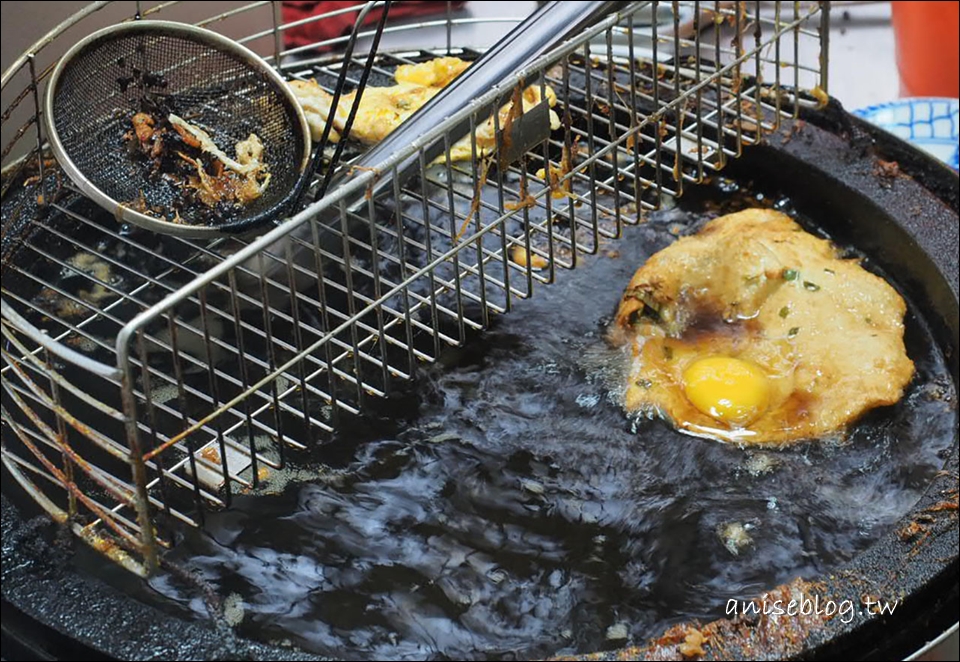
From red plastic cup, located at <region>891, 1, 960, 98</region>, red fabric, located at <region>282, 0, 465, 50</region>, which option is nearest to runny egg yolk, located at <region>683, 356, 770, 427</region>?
red plastic cup, located at <region>891, 1, 960, 98</region>

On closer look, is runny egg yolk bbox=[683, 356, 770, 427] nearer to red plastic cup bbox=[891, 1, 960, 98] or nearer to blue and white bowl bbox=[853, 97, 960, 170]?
blue and white bowl bbox=[853, 97, 960, 170]

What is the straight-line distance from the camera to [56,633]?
2.03 m

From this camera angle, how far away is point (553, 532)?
228cm

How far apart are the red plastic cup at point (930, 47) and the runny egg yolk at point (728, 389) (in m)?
2.47

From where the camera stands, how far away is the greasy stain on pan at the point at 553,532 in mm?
2088

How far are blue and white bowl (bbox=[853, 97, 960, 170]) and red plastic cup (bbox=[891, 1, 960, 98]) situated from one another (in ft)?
2.61

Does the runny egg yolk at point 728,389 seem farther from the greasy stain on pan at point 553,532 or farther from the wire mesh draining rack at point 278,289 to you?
the wire mesh draining rack at point 278,289

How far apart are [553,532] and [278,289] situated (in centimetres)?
87

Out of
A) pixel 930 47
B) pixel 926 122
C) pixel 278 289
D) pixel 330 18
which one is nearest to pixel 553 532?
pixel 278 289

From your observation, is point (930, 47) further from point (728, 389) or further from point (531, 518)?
point (531, 518)

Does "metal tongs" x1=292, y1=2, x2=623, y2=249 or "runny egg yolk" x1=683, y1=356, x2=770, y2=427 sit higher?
"metal tongs" x1=292, y1=2, x2=623, y2=249

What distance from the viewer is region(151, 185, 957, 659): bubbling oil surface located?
213 centimetres

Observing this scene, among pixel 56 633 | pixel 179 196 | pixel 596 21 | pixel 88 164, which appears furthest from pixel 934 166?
pixel 56 633

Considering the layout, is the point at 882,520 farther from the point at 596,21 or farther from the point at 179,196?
the point at 179,196
